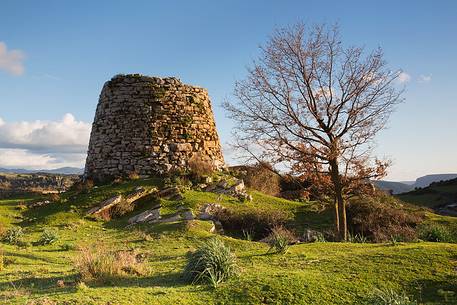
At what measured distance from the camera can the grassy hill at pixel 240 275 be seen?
6906 millimetres

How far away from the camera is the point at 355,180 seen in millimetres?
14047

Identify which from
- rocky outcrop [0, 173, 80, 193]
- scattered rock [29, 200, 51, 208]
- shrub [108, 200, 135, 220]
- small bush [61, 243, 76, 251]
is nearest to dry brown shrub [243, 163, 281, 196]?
shrub [108, 200, 135, 220]

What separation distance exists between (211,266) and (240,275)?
2.06 ft

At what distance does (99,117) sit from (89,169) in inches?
117

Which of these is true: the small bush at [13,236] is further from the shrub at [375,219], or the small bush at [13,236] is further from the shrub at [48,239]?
the shrub at [375,219]

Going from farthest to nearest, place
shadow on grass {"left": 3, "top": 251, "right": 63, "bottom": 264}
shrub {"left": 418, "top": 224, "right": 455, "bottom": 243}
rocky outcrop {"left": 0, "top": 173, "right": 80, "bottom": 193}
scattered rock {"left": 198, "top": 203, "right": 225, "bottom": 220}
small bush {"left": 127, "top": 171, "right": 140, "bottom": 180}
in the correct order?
rocky outcrop {"left": 0, "top": 173, "right": 80, "bottom": 193}
small bush {"left": 127, "top": 171, "right": 140, "bottom": 180}
scattered rock {"left": 198, "top": 203, "right": 225, "bottom": 220}
shrub {"left": 418, "top": 224, "right": 455, "bottom": 243}
shadow on grass {"left": 3, "top": 251, "right": 63, "bottom": 264}

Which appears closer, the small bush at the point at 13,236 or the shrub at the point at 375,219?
the small bush at the point at 13,236

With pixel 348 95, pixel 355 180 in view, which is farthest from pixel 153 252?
pixel 348 95

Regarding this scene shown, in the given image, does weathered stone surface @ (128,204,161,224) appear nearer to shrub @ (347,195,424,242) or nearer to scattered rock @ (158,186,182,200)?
scattered rock @ (158,186,182,200)

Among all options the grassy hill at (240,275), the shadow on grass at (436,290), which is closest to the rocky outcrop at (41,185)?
the grassy hill at (240,275)

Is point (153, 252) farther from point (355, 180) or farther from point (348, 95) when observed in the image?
point (348, 95)

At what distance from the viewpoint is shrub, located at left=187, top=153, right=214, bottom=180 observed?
22023 millimetres

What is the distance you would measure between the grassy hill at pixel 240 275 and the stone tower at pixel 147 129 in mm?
7797

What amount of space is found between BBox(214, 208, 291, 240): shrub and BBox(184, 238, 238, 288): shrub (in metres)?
7.87
